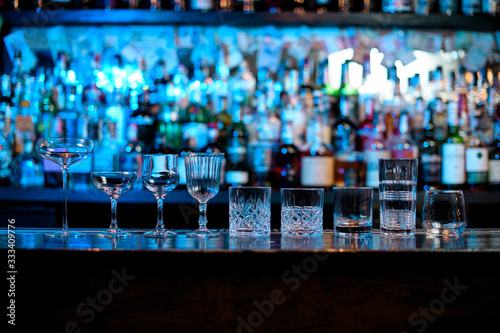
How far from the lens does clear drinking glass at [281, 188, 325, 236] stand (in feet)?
3.44

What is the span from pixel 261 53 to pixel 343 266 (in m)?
1.55

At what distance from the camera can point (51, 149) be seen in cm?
115

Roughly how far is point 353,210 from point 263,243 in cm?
20

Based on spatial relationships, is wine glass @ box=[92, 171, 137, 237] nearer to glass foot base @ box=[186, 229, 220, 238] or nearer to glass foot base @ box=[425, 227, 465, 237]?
glass foot base @ box=[186, 229, 220, 238]

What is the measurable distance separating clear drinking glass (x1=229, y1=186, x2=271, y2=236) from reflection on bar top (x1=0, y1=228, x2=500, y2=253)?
0.09ft

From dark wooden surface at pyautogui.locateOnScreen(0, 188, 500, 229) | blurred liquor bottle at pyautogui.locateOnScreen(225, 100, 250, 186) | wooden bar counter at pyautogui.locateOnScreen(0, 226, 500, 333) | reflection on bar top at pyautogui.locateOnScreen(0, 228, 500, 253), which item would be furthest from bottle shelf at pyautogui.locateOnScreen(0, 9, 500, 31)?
wooden bar counter at pyautogui.locateOnScreen(0, 226, 500, 333)

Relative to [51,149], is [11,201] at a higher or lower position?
lower

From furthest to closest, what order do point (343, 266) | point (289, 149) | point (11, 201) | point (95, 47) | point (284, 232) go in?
point (95, 47) → point (289, 149) → point (11, 201) → point (284, 232) → point (343, 266)

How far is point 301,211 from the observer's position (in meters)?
1.07

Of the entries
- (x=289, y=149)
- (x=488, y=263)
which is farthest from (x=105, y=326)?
(x=289, y=149)

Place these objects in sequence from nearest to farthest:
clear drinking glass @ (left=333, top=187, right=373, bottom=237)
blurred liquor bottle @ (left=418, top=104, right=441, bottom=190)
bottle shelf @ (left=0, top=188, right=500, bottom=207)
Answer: clear drinking glass @ (left=333, top=187, right=373, bottom=237) < bottle shelf @ (left=0, top=188, right=500, bottom=207) < blurred liquor bottle @ (left=418, top=104, right=441, bottom=190)

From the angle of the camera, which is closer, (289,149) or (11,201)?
(11,201)

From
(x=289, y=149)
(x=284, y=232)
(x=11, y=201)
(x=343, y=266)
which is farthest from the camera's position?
(x=289, y=149)

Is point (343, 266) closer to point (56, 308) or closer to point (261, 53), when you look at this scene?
point (56, 308)
